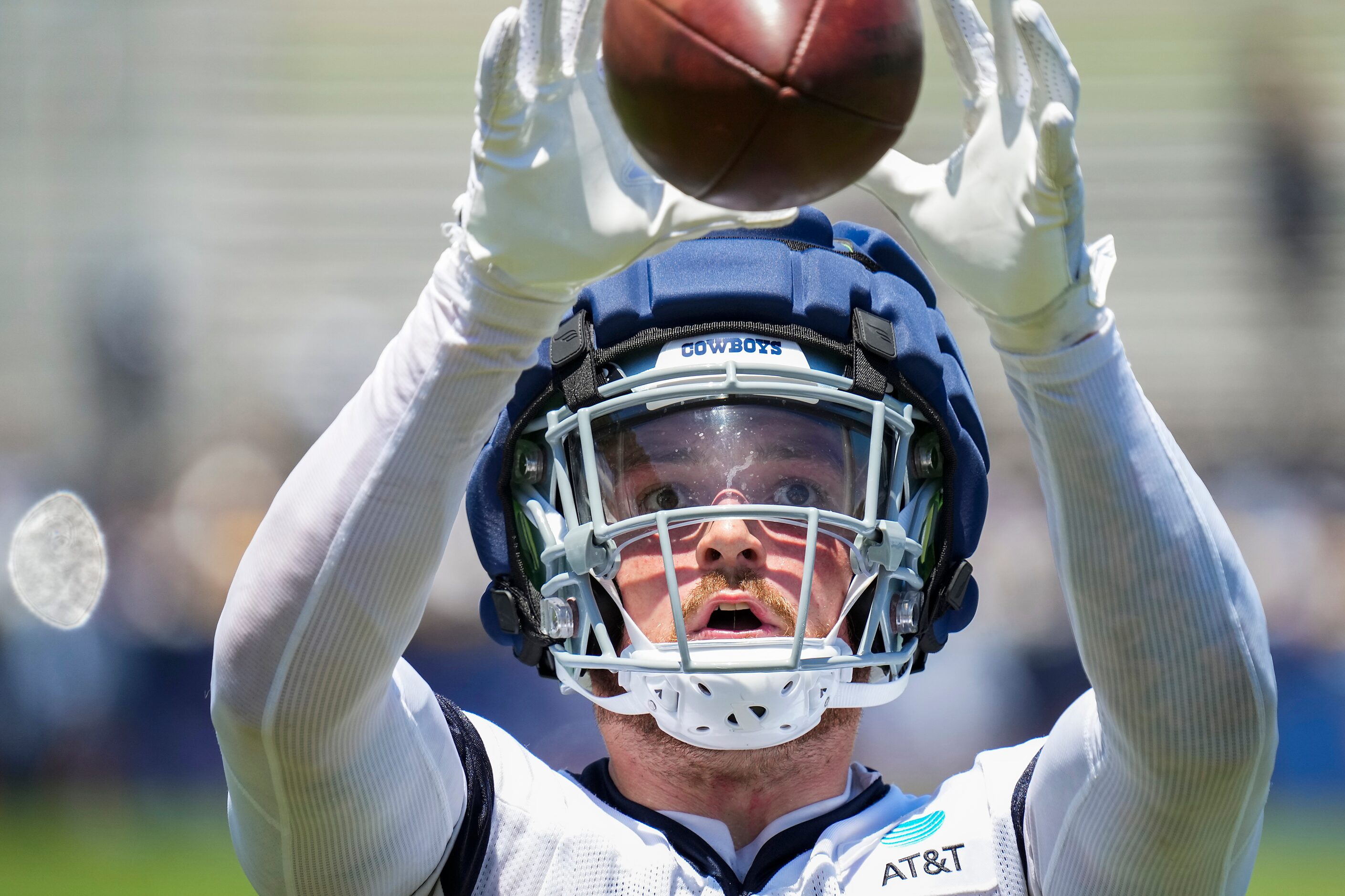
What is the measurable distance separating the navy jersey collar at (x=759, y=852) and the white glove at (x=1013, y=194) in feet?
2.35

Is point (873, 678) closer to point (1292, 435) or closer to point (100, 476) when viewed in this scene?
point (100, 476)

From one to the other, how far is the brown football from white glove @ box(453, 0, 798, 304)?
4 cm

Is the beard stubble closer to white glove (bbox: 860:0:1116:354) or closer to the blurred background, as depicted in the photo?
white glove (bbox: 860:0:1116:354)

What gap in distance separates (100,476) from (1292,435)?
5269mm

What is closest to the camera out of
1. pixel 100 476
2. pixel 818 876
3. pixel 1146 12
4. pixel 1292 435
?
pixel 818 876

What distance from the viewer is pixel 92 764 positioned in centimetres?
461

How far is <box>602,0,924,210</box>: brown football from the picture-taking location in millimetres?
1213

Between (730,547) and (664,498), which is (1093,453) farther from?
(664,498)

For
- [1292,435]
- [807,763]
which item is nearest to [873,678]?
[807,763]

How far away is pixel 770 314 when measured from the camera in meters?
A: 1.86

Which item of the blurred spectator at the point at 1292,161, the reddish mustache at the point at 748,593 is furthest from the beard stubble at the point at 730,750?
the blurred spectator at the point at 1292,161

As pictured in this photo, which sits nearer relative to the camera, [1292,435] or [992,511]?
[992,511]

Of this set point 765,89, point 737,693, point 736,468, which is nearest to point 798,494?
point 736,468

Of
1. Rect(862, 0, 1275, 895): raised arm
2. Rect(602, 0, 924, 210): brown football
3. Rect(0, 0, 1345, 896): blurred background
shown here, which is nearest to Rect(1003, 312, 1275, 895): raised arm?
Rect(862, 0, 1275, 895): raised arm
